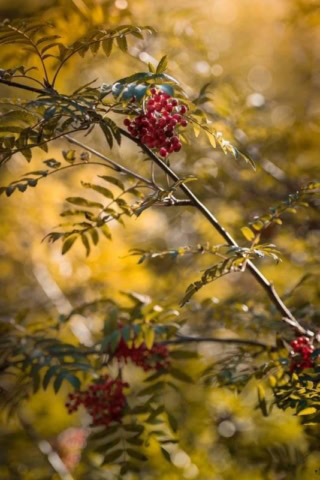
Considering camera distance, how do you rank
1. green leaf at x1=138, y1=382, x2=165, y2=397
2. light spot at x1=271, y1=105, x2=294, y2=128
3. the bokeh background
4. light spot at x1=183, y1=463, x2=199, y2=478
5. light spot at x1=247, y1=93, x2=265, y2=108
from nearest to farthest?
green leaf at x1=138, y1=382, x2=165, y2=397 → the bokeh background → light spot at x1=183, y1=463, x2=199, y2=478 → light spot at x1=247, y1=93, x2=265, y2=108 → light spot at x1=271, y1=105, x2=294, y2=128

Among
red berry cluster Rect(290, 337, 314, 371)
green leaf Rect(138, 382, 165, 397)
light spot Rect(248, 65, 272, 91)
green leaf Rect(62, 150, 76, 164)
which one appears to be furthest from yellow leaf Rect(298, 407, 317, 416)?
light spot Rect(248, 65, 272, 91)

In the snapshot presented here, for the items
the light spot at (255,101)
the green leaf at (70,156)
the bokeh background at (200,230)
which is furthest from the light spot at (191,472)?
the light spot at (255,101)

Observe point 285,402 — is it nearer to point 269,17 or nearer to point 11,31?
point 11,31

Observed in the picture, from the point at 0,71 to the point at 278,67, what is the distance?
4.63 m

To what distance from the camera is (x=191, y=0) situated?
13.8 ft

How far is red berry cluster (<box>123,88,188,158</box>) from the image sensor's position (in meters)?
1.30

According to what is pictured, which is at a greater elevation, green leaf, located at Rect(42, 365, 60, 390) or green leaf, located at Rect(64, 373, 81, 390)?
green leaf, located at Rect(42, 365, 60, 390)

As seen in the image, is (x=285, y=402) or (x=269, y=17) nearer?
(x=285, y=402)

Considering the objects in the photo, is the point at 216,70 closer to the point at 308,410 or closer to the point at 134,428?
the point at 134,428

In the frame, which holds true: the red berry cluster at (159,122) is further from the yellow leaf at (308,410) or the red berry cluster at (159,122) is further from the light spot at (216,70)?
the light spot at (216,70)

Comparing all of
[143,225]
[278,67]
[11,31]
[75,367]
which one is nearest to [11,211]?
[143,225]

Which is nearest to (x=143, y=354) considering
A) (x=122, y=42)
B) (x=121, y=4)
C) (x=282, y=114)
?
(x=122, y=42)

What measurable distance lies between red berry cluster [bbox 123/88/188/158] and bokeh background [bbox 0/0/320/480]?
0.37 meters

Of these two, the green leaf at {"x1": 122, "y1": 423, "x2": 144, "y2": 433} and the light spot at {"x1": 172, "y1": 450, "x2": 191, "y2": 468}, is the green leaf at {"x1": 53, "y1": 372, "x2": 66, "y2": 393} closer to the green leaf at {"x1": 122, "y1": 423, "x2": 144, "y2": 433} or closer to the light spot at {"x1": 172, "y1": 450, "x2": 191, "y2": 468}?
the green leaf at {"x1": 122, "y1": 423, "x2": 144, "y2": 433}
